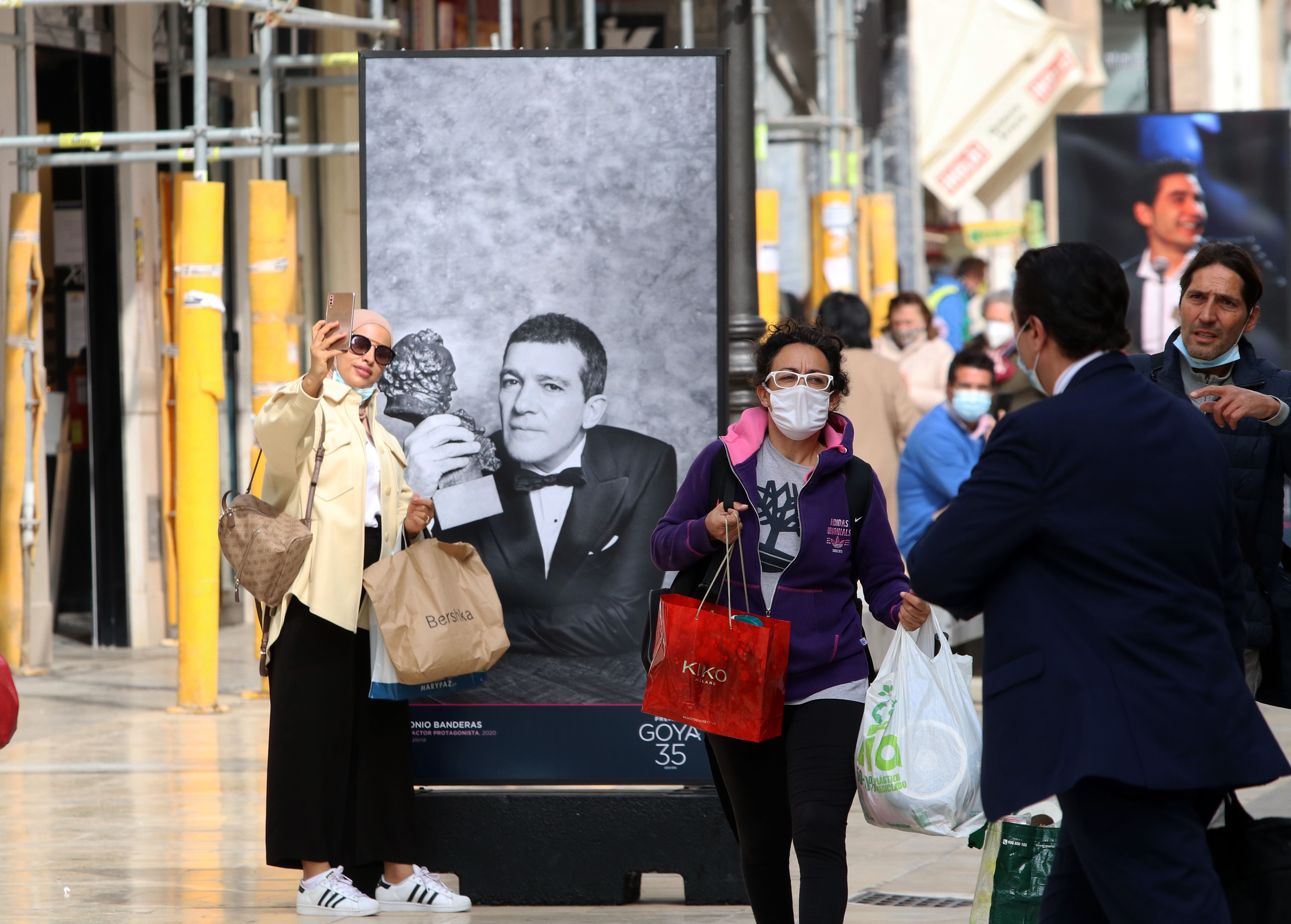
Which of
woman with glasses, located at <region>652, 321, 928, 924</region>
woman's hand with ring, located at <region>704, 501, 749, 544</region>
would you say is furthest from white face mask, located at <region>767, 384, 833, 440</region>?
woman's hand with ring, located at <region>704, 501, 749, 544</region>

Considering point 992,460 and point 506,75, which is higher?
point 506,75

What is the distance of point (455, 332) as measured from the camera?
612cm

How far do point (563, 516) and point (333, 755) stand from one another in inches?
39.9

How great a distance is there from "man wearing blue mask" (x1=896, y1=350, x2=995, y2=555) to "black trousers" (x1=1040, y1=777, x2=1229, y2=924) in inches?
243

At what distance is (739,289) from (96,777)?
3.62 m

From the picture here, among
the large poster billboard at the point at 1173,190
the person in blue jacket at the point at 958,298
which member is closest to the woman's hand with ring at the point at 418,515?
the large poster billboard at the point at 1173,190

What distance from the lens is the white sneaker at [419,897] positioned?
611 cm

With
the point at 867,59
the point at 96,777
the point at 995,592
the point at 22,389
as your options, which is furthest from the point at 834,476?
the point at 867,59

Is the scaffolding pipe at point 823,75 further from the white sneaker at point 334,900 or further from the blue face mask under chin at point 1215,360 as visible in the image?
the blue face mask under chin at point 1215,360

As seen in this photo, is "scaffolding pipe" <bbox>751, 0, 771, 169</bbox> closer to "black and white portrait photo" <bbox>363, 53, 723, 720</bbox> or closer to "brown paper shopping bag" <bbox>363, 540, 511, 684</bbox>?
"black and white portrait photo" <bbox>363, 53, 723, 720</bbox>

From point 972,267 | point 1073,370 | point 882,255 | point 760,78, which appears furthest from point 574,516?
point 972,267

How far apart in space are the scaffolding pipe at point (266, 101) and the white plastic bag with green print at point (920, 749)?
6610mm

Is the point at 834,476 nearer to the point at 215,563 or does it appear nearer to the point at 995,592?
the point at 995,592

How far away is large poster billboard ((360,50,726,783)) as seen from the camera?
6.11 m
